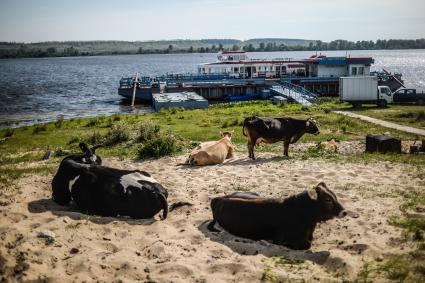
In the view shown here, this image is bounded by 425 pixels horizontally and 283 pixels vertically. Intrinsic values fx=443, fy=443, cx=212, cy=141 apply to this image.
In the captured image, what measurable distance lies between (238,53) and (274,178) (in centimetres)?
5149

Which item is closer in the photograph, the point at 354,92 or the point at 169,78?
the point at 354,92

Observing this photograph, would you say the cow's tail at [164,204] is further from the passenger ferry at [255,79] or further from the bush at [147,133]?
the passenger ferry at [255,79]

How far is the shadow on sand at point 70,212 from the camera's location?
8.14 m

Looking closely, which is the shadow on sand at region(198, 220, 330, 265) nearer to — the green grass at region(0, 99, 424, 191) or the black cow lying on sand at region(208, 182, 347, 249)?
the black cow lying on sand at region(208, 182, 347, 249)

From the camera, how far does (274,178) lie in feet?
35.6

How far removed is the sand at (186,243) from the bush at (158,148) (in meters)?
3.96

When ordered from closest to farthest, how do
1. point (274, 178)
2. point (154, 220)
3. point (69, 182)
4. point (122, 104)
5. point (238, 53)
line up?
point (154, 220) → point (69, 182) → point (274, 178) → point (122, 104) → point (238, 53)

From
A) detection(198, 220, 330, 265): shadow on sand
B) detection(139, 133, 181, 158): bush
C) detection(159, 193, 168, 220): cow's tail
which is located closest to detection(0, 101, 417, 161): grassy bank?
detection(139, 133, 181, 158): bush

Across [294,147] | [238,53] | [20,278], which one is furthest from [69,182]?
[238,53]

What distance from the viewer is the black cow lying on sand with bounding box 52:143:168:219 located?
332 inches

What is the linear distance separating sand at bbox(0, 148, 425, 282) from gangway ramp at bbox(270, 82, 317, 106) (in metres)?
29.2

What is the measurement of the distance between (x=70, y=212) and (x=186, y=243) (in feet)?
8.57

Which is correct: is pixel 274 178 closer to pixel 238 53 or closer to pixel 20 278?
pixel 20 278

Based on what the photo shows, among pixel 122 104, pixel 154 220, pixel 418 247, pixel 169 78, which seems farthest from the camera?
pixel 169 78
